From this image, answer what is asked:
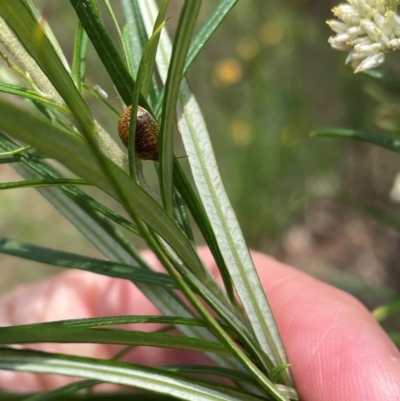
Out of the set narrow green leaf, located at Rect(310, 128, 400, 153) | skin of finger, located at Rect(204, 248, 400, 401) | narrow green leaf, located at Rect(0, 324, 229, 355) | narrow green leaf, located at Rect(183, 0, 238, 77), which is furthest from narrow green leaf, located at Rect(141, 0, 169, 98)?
skin of finger, located at Rect(204, 248, 400, 401)

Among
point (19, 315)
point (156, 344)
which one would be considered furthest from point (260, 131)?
point (156, 344)

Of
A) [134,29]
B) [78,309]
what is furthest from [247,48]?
[134,29]

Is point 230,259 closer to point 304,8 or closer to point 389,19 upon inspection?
point 389,19

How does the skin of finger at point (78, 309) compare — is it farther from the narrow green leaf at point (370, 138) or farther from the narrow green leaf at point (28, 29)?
the narrow green leaf at point (28, 29)

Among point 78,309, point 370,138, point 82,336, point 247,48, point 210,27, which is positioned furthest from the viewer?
point 247,48

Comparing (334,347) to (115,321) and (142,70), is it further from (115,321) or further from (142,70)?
(142,70)

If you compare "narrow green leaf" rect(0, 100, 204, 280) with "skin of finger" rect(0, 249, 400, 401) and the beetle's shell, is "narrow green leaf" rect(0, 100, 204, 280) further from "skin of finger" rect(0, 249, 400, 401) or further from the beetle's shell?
"skin of finger" rect(0, 249, 400, 401)
